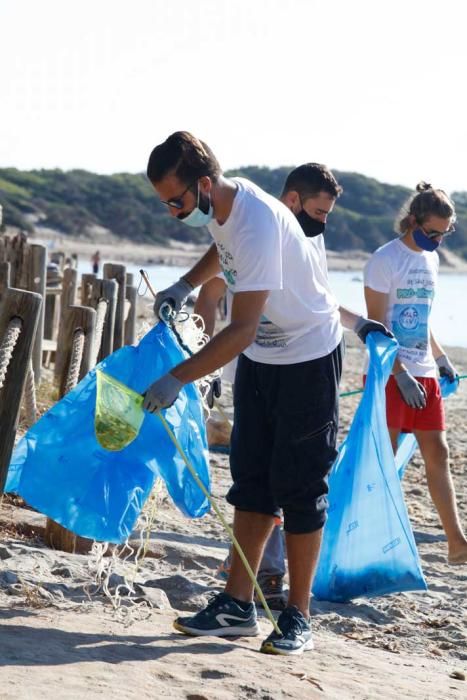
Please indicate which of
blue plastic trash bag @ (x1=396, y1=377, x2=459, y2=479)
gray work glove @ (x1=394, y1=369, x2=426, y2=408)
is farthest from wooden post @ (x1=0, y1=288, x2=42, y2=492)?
blue plastic trash bag @ (x1=396, y1=377, x2=459, y2=479)

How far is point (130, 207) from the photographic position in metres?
84.9

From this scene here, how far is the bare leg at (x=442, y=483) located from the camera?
5566 mm

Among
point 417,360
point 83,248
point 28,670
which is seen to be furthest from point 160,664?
point 83,248

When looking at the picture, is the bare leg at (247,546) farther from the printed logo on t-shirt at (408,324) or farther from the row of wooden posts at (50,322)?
the printed logo on t-shirt at (408,324)

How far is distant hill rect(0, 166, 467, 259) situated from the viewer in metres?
79.4

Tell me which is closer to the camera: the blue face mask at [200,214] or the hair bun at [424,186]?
the blue face mask at [200,214]

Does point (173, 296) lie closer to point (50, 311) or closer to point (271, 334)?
point (271, 334)

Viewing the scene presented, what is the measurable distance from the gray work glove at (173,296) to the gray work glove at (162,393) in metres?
0.63

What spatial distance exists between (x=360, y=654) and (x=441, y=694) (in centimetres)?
43

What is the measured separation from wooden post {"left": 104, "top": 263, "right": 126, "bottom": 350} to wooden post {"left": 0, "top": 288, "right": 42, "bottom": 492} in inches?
170

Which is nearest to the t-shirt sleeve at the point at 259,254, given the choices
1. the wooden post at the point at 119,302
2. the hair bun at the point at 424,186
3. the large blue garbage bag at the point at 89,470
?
the large blue garbage bag at the point at 89,470

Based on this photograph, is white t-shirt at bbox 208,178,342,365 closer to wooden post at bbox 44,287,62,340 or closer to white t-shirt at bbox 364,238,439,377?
white t-shirt at bbox 364,238,439,377

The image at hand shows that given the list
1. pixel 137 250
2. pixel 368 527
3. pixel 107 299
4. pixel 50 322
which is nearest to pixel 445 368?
pixel 368 527

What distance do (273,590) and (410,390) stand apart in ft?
3.70
